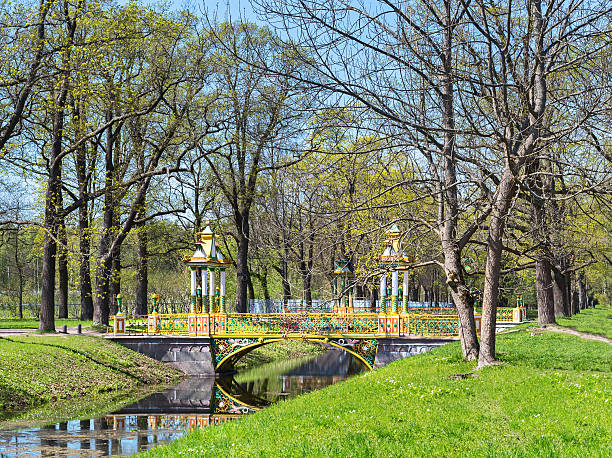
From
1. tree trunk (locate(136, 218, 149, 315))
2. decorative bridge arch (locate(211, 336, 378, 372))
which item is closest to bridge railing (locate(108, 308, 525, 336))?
decorative bridge arch (locate(211, 336, 378, 372))

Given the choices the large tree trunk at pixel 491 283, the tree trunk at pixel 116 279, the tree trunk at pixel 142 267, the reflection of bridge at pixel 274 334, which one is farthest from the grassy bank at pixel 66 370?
the large tree trunk at pixel 491 283

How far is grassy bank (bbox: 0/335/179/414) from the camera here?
18844 millimetres

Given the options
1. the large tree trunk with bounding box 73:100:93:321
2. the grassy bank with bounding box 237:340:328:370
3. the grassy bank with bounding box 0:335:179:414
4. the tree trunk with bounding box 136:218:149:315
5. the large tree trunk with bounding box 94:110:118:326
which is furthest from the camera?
the tree trunk with bounding box 136:218:149:315

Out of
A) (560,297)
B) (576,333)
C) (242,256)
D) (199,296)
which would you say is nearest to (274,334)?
(199,296)

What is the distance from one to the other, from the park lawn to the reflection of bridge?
1122 cm

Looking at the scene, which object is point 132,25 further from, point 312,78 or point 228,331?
point 312,78

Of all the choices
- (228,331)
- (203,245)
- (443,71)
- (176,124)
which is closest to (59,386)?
(228,331)

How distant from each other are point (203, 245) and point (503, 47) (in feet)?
68.5

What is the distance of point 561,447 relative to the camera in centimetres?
700

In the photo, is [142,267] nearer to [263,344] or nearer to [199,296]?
[199,296]

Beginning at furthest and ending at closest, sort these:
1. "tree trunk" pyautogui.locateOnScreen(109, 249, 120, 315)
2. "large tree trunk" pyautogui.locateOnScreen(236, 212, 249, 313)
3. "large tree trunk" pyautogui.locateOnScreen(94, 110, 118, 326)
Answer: "large tree trunk" pyautogui.locateOnScreen(236, 212, 249, 313) → "tree trunk" pyautogui.locateOnScreen(109, 249, 120, 315) → "large tree trunk" pyautogui.locateOnScreen(94, 110, 118, 326)

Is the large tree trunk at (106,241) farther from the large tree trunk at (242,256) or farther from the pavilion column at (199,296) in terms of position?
the large tree trunk at (242,256)

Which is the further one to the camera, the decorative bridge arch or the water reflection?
the decorative bridge arch

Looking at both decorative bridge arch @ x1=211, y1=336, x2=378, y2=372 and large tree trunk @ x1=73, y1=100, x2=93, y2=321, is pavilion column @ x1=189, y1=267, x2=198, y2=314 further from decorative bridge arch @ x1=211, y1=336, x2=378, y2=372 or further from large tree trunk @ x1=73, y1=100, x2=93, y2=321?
large tree trunk @ x1=73, y1=100, x2=93, y2=321
